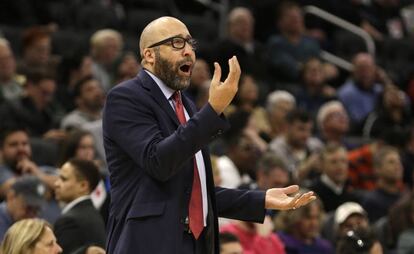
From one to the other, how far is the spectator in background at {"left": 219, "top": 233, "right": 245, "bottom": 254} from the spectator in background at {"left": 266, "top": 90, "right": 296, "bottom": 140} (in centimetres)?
335

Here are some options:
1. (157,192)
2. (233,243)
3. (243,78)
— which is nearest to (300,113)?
(243,78)

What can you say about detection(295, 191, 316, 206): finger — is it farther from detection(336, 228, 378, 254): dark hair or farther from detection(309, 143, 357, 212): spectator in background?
detection(309, 143, 357, 212): spectator in background

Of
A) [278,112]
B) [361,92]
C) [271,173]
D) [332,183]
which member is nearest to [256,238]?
[271,173]

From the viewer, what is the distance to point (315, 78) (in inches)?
422

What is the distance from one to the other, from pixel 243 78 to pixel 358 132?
152 cm

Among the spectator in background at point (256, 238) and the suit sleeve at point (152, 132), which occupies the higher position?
the suit sleeve at point (152, 132)

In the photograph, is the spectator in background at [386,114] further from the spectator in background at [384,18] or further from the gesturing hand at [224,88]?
the gesturing hand at [224,88]

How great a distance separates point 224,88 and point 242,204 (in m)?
0.64

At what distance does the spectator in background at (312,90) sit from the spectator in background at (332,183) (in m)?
2.21

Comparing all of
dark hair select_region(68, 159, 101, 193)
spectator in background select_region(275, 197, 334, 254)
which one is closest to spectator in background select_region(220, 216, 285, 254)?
spectator in background select_region(275, 197, 334, 254)

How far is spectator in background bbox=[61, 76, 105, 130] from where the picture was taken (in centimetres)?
853

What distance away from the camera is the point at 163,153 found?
3.57m

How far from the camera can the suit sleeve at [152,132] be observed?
3562mm

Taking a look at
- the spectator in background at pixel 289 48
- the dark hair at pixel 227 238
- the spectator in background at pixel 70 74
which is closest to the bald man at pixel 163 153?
the dark hair at pixel 227 238
